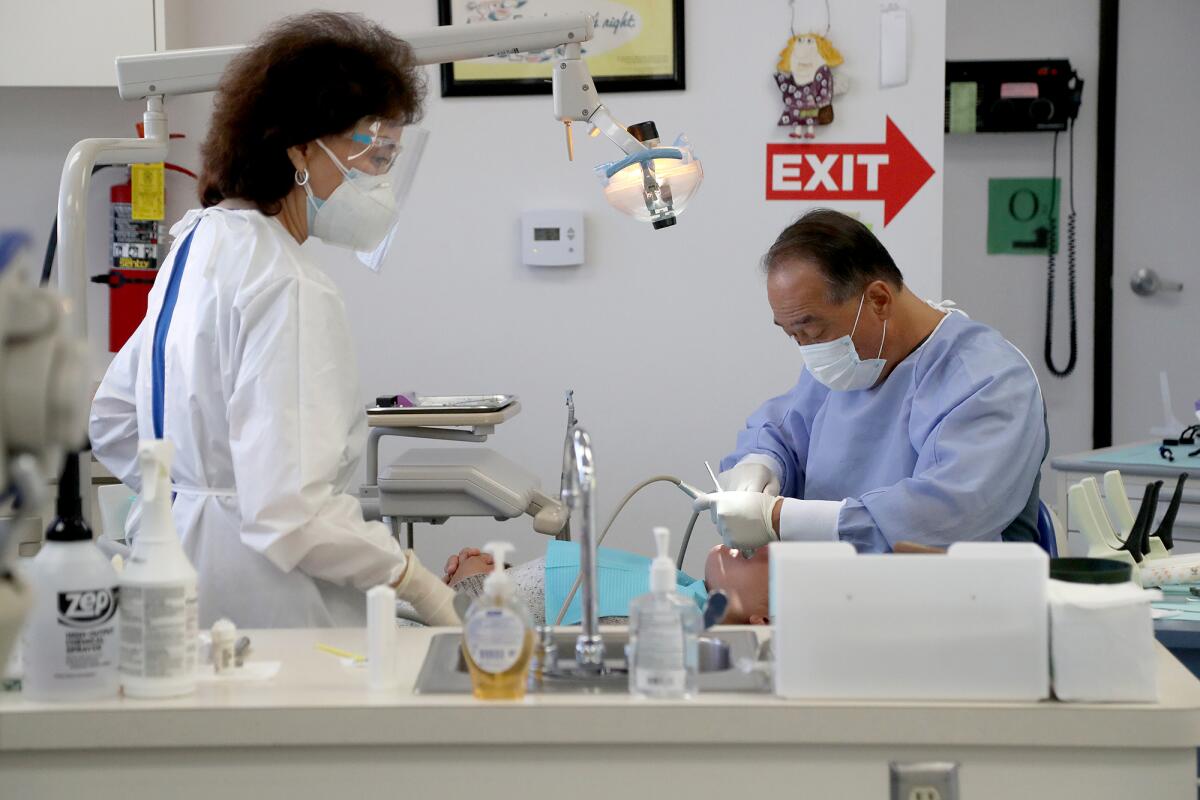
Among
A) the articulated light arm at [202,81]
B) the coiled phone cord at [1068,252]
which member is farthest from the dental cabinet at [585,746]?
the coiled phone cord at [1068,252]

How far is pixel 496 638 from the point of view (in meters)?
1.25

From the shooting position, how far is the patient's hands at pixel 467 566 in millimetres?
2396

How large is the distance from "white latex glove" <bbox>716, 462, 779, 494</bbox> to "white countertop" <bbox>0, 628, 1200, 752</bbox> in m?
1.05

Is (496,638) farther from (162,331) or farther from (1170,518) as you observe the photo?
(1170,518)

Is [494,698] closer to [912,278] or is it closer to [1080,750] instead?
[1080,750]

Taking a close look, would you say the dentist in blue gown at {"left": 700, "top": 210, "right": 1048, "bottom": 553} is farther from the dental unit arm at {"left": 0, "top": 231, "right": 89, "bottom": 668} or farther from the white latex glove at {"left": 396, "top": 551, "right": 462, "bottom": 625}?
the dental unit arm at {"left": 0, "top": 231, "right": 89, "bottom": 668}

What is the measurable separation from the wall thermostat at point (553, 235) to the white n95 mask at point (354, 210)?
5.23ft

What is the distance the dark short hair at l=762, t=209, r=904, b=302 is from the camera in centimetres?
220

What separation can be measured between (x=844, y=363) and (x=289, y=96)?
102cm

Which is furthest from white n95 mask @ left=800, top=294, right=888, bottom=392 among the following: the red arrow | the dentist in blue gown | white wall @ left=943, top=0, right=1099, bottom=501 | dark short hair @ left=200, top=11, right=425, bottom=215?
white wall @ left=943, top=0, right=1099, bottom=501

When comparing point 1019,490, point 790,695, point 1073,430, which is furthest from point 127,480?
point 1073,430

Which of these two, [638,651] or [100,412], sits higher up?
[100,412]

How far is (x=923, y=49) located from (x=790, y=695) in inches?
103

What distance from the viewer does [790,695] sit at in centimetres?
124
